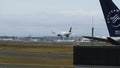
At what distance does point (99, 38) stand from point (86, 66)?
3.64 m

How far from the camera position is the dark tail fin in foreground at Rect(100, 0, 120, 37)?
27.3 m

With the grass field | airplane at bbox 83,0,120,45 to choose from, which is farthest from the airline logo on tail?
the grass field

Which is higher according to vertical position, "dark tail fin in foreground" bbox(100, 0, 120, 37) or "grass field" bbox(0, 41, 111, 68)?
"dark tail fin in foreground" bbox(100, 0, 120, 37)

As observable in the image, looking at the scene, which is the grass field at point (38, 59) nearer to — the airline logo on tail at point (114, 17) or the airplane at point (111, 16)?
the airplane at point (111, 16)

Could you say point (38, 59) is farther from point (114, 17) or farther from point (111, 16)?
point (114, 17)

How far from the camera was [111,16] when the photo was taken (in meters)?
27.5

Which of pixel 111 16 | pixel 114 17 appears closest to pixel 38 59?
pixel 111 16

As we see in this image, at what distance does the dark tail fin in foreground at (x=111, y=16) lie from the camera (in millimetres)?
27266

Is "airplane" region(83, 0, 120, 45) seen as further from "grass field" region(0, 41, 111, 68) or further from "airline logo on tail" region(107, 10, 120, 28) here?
"grass field" region(0, 41, 111, 68)

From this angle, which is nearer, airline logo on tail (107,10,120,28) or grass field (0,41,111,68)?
airline logo on tail (107,10,120,28)

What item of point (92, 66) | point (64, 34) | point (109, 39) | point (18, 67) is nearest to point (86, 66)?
point (92, 66)

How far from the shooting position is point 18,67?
83.0 ft

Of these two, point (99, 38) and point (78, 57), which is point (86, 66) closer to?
point (78, 57)

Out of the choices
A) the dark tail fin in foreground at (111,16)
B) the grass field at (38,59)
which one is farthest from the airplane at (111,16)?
the grass field at (38,59)
